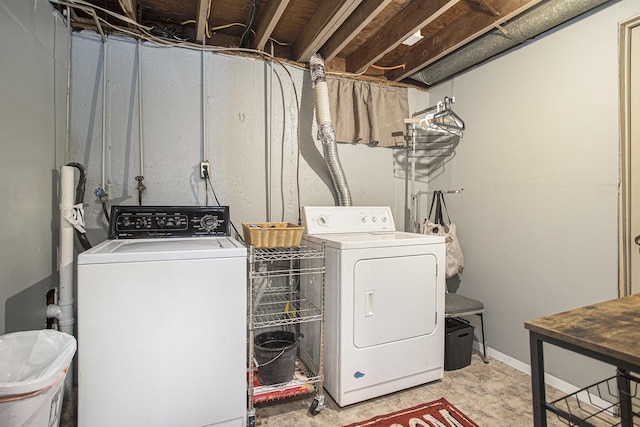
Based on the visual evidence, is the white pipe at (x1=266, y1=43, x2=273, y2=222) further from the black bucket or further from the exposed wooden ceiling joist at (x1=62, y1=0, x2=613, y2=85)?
the black bucket

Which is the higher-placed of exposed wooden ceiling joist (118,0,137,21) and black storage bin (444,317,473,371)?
exposed wooden ceiling joist (118,0,137,21)

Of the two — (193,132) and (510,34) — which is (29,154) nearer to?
(193,132)

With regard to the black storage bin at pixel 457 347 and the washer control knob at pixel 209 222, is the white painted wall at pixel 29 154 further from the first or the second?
the black storage bin at pixel 457 347

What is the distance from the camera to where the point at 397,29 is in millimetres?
2287

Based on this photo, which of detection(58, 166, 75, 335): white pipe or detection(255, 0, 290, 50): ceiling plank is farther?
detection(255, 0, 290, 50): ceiling plank

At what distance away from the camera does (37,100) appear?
63.3 inches

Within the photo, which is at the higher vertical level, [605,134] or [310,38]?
[310,38]

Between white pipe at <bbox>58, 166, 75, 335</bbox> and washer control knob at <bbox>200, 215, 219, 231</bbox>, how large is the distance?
2.21ft

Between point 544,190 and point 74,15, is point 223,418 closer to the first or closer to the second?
point 544,190

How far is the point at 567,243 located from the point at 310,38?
7.28 feet

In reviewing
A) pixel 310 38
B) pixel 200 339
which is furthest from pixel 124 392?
pixel 310 38

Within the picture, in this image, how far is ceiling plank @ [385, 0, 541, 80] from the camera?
1957 mm

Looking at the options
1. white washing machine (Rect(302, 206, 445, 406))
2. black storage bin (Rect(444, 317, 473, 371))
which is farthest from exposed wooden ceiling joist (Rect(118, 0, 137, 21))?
black storage bin (Rect(444, 317, 473, 371))

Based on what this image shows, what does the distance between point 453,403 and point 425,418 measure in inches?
10.4
